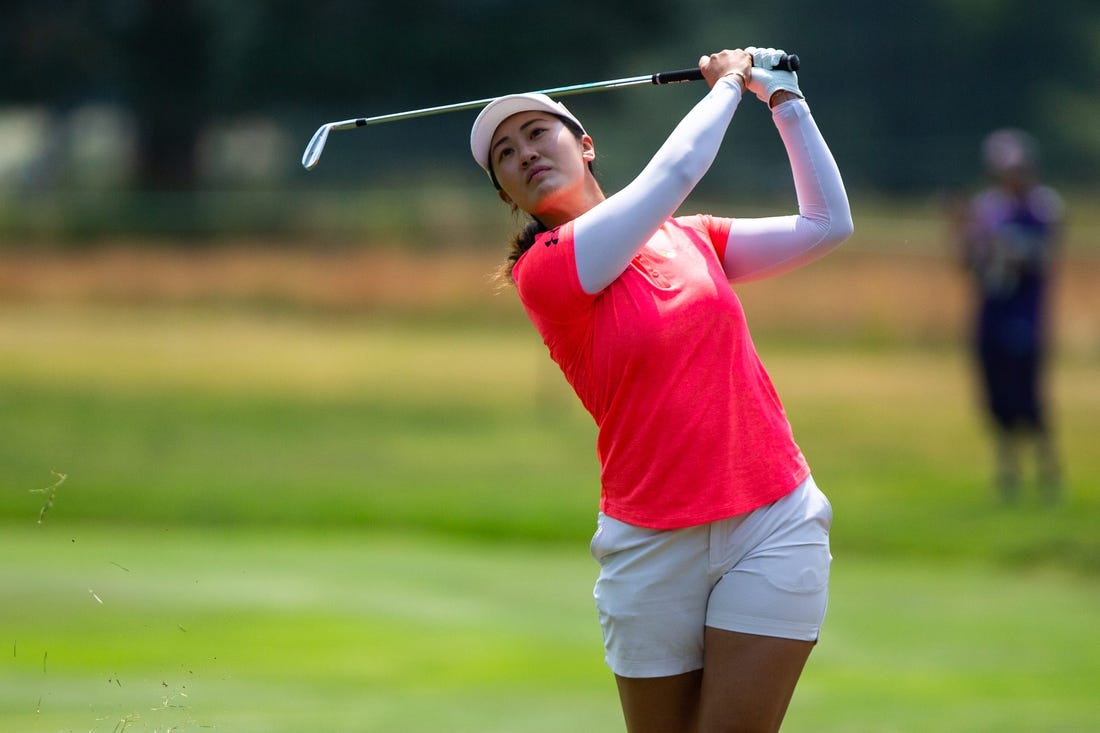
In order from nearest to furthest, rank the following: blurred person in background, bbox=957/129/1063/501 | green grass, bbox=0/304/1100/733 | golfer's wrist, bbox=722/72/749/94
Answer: golfer's wrist, bbox=722/72/749/94
green grass, bbox=0/304/1100/733
blurred person in background, bbox=957/129/1063/501

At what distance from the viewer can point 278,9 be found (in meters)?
33.6

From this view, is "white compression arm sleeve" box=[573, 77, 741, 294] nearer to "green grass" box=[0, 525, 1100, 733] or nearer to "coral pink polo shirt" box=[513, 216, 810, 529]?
"coral pink polo shirt" box=[513, 216, 810, 529]

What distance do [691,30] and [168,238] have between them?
14.8 meters

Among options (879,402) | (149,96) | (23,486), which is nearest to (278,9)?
(149,96)

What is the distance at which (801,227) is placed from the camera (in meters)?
3.75

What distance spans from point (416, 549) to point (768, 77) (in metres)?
7.50

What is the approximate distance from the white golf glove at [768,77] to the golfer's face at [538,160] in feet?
1.39

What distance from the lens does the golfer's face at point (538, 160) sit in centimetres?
364

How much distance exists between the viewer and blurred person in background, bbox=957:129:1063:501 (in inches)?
464

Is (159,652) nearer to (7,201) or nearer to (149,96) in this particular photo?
(7,201)

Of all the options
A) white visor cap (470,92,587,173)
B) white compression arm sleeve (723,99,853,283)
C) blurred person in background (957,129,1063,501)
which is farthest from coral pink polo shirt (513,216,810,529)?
blurred person in background (957,129,1063,501)

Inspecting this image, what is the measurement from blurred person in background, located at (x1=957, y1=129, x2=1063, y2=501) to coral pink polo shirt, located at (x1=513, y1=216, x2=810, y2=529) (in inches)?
347

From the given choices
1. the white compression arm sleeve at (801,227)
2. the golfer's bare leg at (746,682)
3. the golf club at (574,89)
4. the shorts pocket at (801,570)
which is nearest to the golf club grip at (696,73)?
the golf club at (574,89)

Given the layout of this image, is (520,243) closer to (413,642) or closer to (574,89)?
(574,89)
